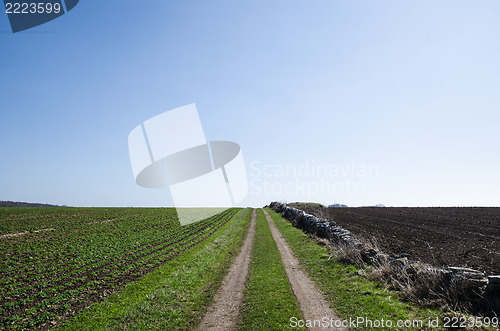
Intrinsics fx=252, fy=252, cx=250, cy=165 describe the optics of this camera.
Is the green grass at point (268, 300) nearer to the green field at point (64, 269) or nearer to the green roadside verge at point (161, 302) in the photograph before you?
the green roadside verge at point (161, 302)

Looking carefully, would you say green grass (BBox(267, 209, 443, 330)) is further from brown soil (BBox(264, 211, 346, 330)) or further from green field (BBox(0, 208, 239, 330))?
green field (BBox(0, 208, 239, 330))

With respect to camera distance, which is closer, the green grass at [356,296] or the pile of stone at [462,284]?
the pile of stone at [462,284]

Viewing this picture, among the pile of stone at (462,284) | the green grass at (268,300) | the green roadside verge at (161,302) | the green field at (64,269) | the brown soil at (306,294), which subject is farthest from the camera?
the green field at (64,269)

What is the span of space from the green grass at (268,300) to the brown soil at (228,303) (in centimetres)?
29

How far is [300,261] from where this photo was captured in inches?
625

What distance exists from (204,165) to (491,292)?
1898cm

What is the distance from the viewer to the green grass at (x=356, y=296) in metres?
7.98

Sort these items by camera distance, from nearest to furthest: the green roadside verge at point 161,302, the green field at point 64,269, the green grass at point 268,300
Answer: the green grass at point 268,300
the green roadside verge at point 161,302
the green field at point 64,269

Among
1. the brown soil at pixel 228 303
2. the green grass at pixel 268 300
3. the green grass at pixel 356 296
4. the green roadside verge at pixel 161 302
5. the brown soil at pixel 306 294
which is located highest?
the green roadside verge at pixel 161 302

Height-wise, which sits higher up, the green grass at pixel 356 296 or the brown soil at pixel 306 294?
the brown soil at pixel 306 294

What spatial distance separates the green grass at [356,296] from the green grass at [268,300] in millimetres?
1565

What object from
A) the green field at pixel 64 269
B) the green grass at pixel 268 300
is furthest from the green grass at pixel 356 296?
the green field at pixel 64 269

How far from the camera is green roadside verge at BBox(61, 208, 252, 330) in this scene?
795 centimetres

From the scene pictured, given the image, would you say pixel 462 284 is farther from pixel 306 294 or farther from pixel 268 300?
pixel 268 300
